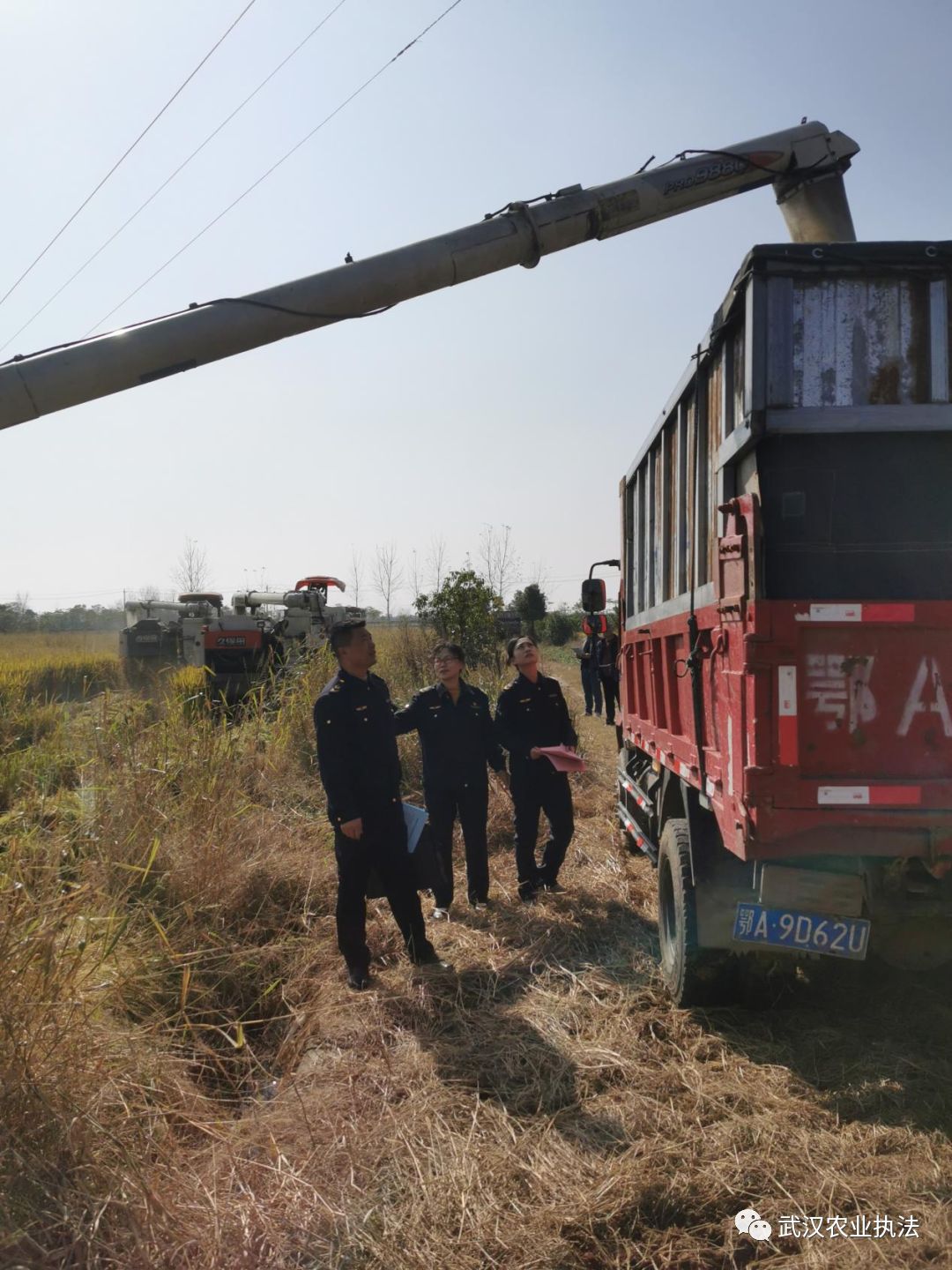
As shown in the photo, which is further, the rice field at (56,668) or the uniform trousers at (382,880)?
the rice field at (56,668)

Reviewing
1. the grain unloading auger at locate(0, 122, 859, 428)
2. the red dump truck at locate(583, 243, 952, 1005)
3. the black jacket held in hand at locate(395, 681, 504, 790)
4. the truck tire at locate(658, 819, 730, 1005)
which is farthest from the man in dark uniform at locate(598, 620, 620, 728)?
the red dump truck at locate(583, 243, 952, 1005)

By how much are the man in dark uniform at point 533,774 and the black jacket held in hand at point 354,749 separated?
4.19 feet

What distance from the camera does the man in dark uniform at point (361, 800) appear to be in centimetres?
472

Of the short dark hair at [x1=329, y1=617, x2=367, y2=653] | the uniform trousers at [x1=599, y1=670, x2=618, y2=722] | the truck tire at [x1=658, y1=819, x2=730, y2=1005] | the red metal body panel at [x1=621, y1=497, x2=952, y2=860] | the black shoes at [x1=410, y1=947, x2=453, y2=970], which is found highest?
the short dark hair at [x1=329, y1=617, x2=367, y2=653]

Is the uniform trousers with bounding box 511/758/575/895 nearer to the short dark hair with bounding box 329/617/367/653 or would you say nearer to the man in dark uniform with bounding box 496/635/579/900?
the man in dark uniform with bounding box 496/635/579/900

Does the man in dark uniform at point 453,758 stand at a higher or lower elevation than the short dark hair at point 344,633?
lower

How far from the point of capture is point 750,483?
→ 10.9 ft

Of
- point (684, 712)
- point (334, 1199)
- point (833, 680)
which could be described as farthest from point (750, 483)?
point (334, 1199)

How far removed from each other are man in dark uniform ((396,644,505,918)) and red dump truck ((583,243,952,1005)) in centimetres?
231

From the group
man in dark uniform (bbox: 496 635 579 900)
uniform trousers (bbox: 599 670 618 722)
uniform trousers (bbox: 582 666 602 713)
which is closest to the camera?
man in dark uniform (bbox: 496 635 579 900)

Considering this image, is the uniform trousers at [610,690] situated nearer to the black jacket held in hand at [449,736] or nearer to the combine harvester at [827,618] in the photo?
the black jacket held in hand at [449,736]

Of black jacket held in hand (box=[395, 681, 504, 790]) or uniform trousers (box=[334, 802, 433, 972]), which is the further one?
black jacket held in hand (box=[395, 681, 504, 790])

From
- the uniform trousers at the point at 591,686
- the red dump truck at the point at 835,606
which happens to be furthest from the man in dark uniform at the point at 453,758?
the uniform trousers at the point at 591,686

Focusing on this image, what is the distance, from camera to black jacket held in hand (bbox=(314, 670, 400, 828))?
15.5 feet
